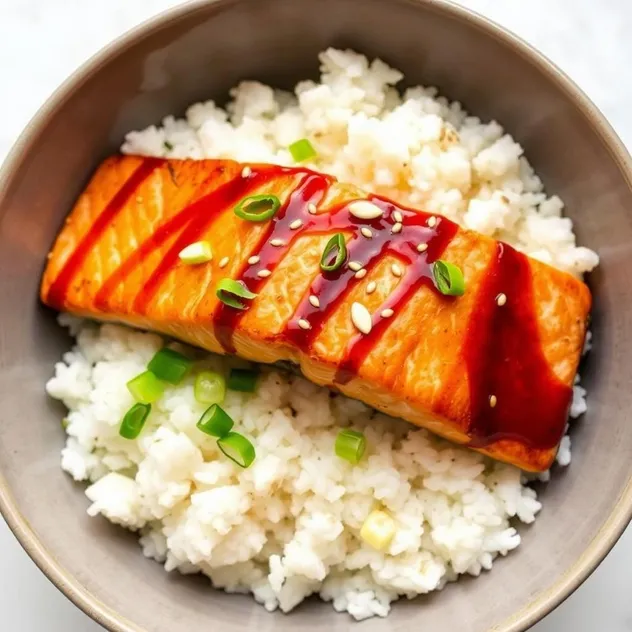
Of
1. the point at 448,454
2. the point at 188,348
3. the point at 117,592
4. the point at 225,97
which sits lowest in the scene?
the point at 117,592

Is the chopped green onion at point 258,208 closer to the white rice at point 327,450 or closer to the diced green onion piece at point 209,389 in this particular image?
the white rice at point 327,450

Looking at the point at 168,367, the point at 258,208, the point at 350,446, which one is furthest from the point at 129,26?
the point at 350,446

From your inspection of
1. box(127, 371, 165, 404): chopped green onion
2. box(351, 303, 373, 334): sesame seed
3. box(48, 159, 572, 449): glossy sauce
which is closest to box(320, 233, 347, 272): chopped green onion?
box(48, 159, 572, 449): glossy sauce

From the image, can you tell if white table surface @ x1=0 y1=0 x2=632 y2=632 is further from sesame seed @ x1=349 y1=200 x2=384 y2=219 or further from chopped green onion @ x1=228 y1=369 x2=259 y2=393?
chopped green onion @ x1=228 y1=369 x2=259 y2=393

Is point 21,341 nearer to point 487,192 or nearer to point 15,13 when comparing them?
point 15,13

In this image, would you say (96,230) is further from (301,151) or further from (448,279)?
(448,279)

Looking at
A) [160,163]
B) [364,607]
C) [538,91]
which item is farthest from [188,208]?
[364,607]
